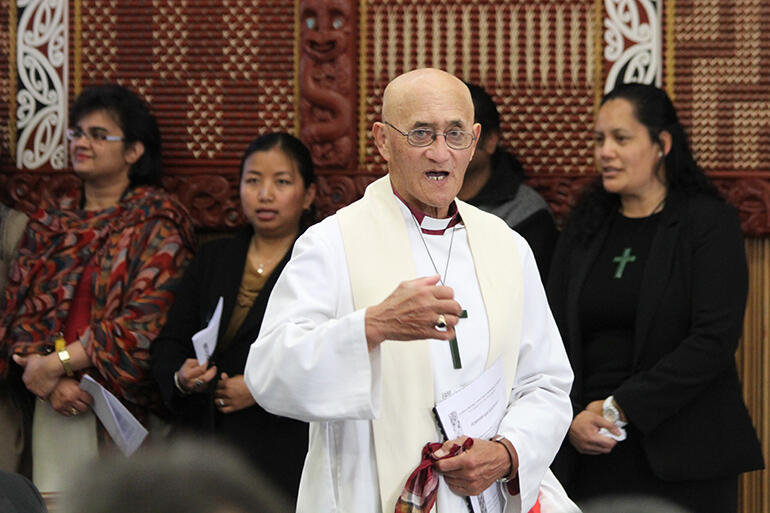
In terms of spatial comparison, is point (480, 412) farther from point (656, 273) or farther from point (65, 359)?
point (65, 359)

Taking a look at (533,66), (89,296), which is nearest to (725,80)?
(533,66)

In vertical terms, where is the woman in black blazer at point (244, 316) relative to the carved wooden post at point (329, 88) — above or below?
below

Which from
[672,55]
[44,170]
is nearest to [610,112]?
[672,55]

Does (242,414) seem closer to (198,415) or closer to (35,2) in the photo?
(198,415)

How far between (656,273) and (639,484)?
759mm

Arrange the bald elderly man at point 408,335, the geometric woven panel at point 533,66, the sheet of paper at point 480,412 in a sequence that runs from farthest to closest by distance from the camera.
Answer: the geometric woven panel at point 533,66 → the sheet of paper at point 480,412 → the bald elderly man at point 408,335

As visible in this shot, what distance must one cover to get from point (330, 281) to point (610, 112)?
76.2 inches

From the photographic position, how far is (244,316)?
168 inches

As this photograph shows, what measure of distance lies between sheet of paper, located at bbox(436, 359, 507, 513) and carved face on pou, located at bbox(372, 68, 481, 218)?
0.47m

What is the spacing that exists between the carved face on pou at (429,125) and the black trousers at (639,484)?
1.61 metres

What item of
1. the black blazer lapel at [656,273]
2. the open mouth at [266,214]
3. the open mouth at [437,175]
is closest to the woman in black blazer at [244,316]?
the open mouth at [266,214]

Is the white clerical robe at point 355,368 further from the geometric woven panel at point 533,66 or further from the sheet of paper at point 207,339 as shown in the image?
the geometric woven panel at point 533,66

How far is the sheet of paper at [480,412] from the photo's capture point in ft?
8.89

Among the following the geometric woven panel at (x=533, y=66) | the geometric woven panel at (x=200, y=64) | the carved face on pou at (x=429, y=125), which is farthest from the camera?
the geometric woven panel at (x=200, y=64)
